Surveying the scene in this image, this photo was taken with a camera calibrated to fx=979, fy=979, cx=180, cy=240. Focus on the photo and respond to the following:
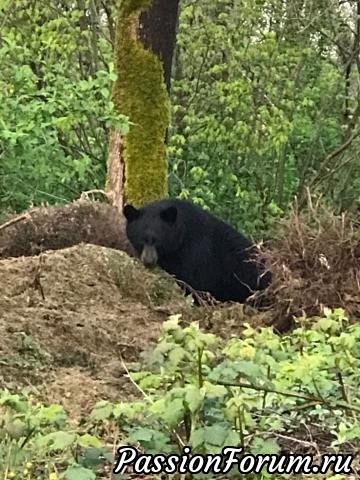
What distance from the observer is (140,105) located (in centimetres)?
1140

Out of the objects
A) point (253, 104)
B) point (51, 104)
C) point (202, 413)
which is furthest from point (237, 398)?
point (253, 104)

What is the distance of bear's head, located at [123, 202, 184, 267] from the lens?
984 cm

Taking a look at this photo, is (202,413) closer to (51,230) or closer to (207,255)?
(51,230)

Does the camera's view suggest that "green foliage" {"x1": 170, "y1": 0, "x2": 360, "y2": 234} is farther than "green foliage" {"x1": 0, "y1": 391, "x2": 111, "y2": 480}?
Yes

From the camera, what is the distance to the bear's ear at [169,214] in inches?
387

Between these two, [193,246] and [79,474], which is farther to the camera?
[193,246]

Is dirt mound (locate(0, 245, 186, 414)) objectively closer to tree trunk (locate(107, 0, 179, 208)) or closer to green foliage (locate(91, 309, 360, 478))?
green foliage (locate(91, 309, 360, 478))

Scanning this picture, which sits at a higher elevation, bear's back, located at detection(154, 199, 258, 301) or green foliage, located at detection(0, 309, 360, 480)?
green foliage, located at detection(0, 309, 360, 480)

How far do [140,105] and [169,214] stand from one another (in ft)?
6.79

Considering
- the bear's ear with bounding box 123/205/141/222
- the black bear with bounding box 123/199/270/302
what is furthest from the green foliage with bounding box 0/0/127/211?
the black bear with bounding box 123/199/270/302

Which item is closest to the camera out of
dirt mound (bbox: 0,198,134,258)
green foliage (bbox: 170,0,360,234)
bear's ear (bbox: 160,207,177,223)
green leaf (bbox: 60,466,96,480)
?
green leaf (bbox: 60,466,96,480)

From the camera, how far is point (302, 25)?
579 inches

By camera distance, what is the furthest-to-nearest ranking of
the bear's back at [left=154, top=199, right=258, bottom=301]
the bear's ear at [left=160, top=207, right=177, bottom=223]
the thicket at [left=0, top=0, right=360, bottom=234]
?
the thicket at [left=0, top=0, right=360, bottom=234], the bear's back at [left=154, top=199, right=258, bottom=301], the bear's ear at [left=160, top=207, right=177, bottom=223]

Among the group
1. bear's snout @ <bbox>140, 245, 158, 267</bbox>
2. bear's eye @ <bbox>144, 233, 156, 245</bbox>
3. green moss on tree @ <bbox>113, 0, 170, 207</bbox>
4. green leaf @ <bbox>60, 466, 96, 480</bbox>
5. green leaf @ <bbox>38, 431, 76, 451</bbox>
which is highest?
green moss on tree @ <bbox>113, 0, 170, 207</bbox>
